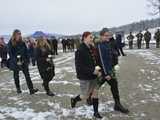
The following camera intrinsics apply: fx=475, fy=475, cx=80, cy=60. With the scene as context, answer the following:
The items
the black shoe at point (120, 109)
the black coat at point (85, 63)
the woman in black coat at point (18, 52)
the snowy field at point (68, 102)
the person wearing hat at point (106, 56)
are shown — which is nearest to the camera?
the black coat at point (85, 63)

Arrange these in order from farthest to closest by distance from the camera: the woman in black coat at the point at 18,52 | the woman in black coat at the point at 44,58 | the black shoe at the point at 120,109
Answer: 1. the woman in black coat at the point at 18,52
2. the woman in black coat at the point at 44,58
3. the black shoe at the point at 120,109

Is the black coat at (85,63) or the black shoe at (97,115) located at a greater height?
the black coat at (85,63)

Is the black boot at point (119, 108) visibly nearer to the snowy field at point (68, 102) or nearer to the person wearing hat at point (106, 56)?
the snowy field at point (68, 102)

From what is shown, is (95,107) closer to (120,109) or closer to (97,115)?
(97,115)

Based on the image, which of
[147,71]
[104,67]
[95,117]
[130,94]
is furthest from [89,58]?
[147,71]

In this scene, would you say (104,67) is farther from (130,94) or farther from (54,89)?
(54,89)

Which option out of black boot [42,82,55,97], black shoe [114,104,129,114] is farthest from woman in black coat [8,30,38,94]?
black shoe [114,104,129,114]

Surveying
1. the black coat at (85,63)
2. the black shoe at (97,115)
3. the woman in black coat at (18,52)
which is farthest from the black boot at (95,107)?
the woman in black coat at (18,52)

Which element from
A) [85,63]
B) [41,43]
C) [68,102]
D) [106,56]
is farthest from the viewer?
[41,43]

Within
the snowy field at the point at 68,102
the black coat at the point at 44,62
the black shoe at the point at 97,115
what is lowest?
the snowy field at the point at 68,102

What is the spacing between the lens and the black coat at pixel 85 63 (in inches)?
382

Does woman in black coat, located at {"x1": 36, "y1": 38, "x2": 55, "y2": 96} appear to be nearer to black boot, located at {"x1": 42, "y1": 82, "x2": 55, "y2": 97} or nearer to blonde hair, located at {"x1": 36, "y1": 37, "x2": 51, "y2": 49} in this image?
→ blonde hair, located at {"x1": 36, "y1": 37, "x2": 51, "y2": 49}

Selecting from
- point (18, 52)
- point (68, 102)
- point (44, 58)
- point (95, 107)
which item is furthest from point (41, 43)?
point (95, 107)

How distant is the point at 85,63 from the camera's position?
9734 mm
